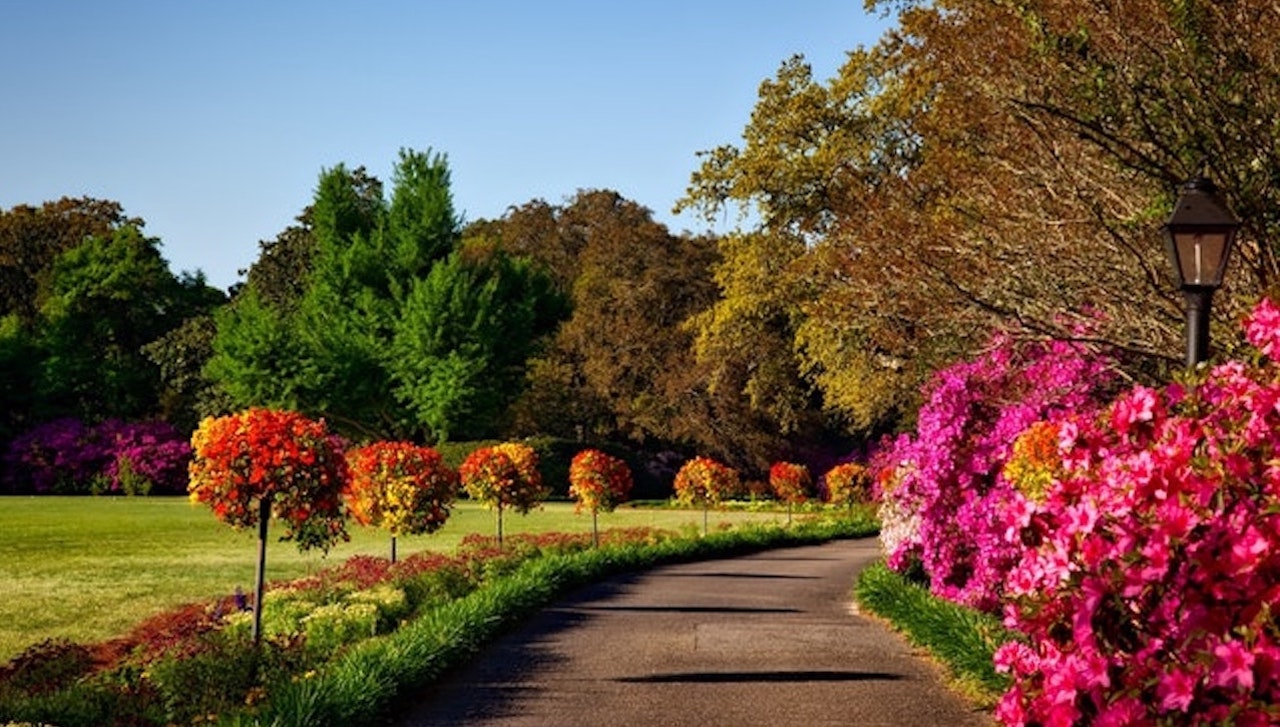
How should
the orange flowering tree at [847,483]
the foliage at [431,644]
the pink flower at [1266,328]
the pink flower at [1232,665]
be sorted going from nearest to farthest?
the pink flower at [1232,665] → the pink flower at [1266,328] → the foliage at [431,644] → the orange flowering tree at [847,483]

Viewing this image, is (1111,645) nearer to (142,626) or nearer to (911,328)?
(142,626)

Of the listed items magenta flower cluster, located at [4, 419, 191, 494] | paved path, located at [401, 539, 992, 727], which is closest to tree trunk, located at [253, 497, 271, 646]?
paved path, located at [401, 539, 992, 727]

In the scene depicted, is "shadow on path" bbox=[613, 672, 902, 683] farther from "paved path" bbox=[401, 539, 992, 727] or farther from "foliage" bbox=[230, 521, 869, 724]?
"foliage" bbox=[230, 521, 869, 724]

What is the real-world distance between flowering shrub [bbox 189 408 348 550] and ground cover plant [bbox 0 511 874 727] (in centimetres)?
137

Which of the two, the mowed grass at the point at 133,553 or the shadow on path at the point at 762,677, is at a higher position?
the mowed grass at the point at 133,553

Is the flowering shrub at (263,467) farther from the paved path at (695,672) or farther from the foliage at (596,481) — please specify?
the foliage at (596,481)

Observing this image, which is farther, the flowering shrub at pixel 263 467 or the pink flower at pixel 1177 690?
the flowering shrub at pixel 263 467

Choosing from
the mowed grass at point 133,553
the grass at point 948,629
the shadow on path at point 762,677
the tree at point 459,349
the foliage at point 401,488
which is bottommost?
the shadow on path at point 762,677

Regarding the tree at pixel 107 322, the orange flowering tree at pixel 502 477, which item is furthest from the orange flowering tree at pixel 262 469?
the tree at pixel 107 322

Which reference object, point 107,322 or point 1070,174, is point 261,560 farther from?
point 107,322

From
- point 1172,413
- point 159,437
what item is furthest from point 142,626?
point 159,437

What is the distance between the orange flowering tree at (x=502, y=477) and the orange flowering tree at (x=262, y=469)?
1206cm

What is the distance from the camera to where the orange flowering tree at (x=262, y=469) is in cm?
1412

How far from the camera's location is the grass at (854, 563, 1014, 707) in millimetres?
10952
